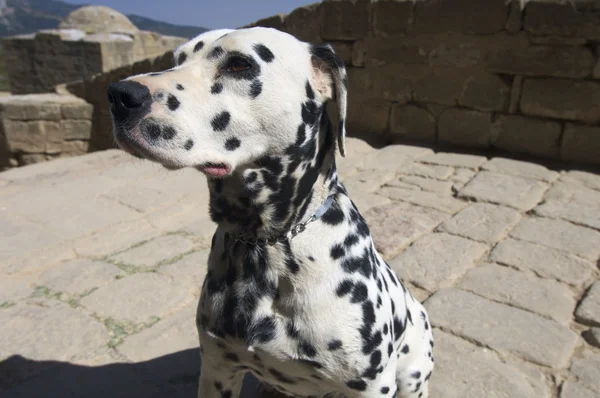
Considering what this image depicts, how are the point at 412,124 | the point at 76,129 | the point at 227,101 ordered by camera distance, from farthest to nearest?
the point at 76,129, the point at 412,124, the point at 227,101

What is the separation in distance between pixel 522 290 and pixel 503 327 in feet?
1.57

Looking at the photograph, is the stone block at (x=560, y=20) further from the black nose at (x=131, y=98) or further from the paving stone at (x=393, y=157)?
the black nose at (x=131, y=98)

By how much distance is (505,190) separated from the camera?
484 cm

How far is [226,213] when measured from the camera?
69.9 inches

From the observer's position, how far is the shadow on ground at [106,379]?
7.91ft

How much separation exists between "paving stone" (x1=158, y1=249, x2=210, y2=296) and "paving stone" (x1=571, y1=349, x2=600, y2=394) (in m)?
2.19

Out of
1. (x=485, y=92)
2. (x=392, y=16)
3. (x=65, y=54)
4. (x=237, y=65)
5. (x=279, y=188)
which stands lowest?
(x=65, y=54)

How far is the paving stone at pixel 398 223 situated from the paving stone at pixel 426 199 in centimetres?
11

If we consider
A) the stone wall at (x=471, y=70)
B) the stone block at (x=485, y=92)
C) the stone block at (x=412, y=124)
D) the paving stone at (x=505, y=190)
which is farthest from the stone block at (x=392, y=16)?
the paving stone at (x=505, y=190)

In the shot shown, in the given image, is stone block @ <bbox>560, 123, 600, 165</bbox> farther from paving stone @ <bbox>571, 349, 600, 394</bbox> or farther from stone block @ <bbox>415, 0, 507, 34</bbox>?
paving stone @ <bbox>571, 349, 600, 394</bbox>

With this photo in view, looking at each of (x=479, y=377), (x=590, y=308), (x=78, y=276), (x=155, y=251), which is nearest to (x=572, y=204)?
(x=590, y=308)

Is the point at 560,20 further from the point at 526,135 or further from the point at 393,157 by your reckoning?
the point at 393,157

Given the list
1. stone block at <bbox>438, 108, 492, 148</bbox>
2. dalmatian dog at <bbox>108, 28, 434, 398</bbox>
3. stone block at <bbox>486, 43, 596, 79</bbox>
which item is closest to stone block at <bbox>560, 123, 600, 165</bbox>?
stone block at <bbox>486, 43, 596, 79</bbox>

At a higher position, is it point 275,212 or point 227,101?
point 227,101
